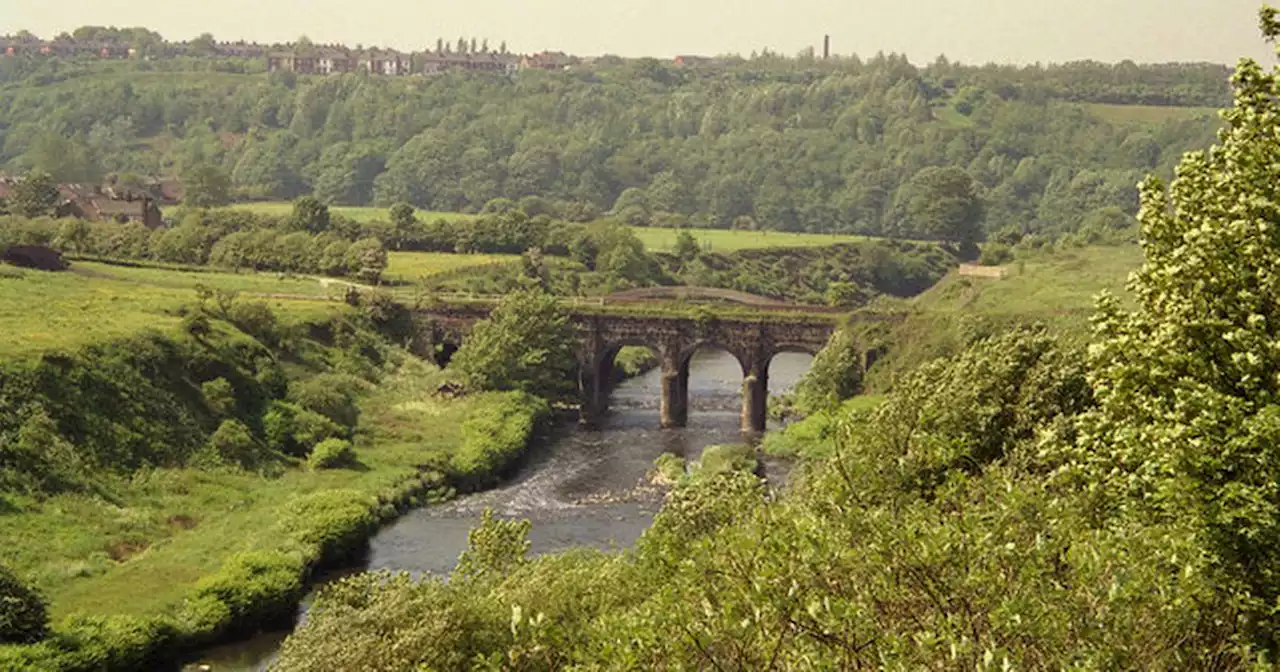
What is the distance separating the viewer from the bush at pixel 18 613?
158 feet

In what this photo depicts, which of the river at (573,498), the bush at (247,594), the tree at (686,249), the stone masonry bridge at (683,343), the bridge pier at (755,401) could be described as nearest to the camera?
the bush at (247,594)

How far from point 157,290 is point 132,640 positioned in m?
60.7

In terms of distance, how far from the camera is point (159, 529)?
67188 mm

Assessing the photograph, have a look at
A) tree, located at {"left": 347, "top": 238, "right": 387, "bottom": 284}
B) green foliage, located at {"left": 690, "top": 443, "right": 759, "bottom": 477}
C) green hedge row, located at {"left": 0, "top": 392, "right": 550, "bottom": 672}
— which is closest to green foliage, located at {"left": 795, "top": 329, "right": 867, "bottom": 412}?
green foliage, located at {"left": 690, "top": 443, "right": 759, "bottom": 477}

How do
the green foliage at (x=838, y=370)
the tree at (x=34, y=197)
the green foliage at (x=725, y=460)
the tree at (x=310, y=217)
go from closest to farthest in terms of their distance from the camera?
the green foliage at (x=725, y=460) → the green foliage at (x=838, y=370) → the tree at (x=310, y=217) → the tree at (x=34, y=197)

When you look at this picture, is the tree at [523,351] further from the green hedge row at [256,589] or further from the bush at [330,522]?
the bush at [330,522]

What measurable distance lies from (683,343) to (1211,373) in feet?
279

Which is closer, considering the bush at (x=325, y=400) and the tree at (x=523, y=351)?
the bush at (x=325, y=400)

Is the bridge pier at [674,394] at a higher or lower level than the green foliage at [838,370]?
lower

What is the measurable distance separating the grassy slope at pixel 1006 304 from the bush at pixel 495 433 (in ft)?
78.3

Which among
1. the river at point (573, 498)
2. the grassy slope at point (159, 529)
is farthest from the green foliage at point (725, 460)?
the grassy slope at point (159, 529)

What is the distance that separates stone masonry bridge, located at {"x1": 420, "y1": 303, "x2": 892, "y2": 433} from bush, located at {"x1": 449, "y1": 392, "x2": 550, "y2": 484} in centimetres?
734

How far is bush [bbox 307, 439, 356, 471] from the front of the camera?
8169 centimetres

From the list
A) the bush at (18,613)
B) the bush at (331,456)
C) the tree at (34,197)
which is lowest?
the bush at (331,456)
